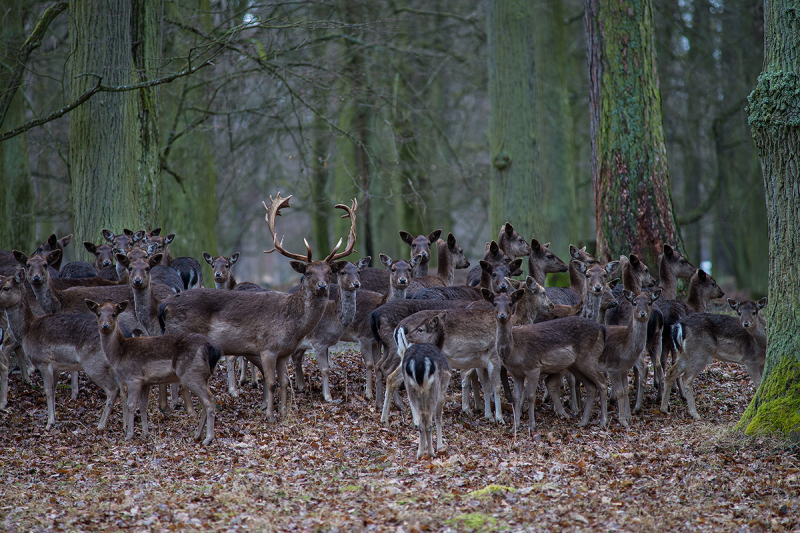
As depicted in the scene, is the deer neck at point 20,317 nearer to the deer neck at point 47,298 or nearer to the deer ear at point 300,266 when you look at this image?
the deer neck at point 47,298

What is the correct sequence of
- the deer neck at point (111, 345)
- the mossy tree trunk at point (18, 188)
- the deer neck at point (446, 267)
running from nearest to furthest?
1. the deer neck at point (111, 345)
2. the deer neck at point (446, 267)
3. the mossy tree trunk at point (18, 188)

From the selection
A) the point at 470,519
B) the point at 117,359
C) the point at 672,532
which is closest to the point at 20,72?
the point at 117,359

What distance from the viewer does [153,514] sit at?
5695mm

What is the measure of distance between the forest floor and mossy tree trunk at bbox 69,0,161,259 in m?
3.21

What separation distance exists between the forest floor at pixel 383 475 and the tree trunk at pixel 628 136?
317 cm

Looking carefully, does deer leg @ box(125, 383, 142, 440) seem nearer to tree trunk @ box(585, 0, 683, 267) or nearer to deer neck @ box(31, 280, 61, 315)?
deer neck @ box(31, 280, 61, 315)

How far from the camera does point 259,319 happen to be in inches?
344

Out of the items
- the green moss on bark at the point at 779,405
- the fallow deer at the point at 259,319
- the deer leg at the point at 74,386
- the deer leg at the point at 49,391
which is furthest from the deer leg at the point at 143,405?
the green moss on bark at the point at 779,405

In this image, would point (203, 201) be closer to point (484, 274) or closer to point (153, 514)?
point (484, 274)

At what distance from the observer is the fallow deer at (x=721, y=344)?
348 inches

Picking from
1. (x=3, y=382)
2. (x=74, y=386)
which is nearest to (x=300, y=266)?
(x=74, y=386)

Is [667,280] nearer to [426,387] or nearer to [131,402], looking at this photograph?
[426,387]

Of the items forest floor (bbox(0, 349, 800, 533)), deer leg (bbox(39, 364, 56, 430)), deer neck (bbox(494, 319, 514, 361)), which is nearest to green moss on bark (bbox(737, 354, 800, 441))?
forest floor (bbox(0, 349, 800, 533))

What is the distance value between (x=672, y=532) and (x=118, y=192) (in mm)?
8735
